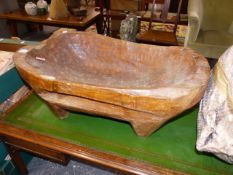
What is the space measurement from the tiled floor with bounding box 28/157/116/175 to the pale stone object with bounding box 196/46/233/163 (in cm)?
68

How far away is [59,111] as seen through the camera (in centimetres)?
85

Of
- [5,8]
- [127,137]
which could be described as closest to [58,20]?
[5,8]

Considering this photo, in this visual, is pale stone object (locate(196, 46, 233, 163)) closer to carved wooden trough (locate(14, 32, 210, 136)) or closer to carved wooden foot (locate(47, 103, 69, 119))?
carved wooden trough (locate(14, 32, 210, 136))

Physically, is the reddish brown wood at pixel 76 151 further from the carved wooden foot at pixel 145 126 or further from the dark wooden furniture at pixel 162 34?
the dark wooden furniture at pixel 162 34

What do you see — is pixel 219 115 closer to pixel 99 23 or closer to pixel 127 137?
pixel 127 137

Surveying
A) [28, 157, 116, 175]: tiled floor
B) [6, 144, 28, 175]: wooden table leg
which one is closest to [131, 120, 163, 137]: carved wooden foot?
[28, 157, 116, 175]: tiled floor

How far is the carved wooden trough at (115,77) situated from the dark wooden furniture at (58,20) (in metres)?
1.25

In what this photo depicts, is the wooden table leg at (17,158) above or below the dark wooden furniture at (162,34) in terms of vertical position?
below

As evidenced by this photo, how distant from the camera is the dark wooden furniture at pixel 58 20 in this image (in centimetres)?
215

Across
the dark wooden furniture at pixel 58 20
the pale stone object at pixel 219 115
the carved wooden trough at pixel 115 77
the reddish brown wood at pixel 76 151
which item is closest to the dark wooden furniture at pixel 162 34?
the dark wooden furniture at pixel 58 20

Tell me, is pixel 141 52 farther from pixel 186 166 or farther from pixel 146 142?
pixel 186 166

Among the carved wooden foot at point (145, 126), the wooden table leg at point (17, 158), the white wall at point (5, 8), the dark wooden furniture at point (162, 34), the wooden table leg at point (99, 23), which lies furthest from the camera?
the white wall at point (5, 8)

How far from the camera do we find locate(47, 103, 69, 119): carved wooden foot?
82 cm

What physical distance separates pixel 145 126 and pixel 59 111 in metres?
0.37
